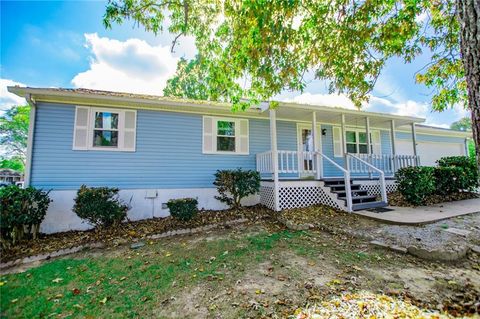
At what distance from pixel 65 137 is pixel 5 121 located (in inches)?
1145

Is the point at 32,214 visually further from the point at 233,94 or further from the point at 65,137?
the point at 233,94

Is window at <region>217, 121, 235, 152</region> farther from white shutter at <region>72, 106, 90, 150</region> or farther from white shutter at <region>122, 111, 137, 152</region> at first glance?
white shutter at <region>72, 106, 90, 150</region>

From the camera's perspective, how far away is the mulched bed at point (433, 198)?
305 inches

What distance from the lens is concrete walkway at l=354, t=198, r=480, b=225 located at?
5613mm

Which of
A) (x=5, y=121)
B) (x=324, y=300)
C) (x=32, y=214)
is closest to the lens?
(x=324, y=300)

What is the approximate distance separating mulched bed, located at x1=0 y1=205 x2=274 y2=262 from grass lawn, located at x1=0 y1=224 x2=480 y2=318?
741 mm

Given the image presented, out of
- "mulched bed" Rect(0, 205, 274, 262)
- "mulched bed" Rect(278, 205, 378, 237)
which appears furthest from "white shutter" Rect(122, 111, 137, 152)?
"mulched bed" Rect(278, 205, 378, 237)

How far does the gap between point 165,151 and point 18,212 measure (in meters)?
4.05

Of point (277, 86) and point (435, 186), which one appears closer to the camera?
point (277, 86)

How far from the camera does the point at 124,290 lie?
129 inches

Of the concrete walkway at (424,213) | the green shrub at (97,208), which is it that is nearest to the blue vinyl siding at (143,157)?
the green shrub at (97,208)

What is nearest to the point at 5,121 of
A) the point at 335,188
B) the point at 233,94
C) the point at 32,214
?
the point at 32,214

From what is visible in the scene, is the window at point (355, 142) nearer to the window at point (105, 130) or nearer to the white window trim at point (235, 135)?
the white window trim at point (235, 135)

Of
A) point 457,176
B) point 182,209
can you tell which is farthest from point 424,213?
point 182,209
